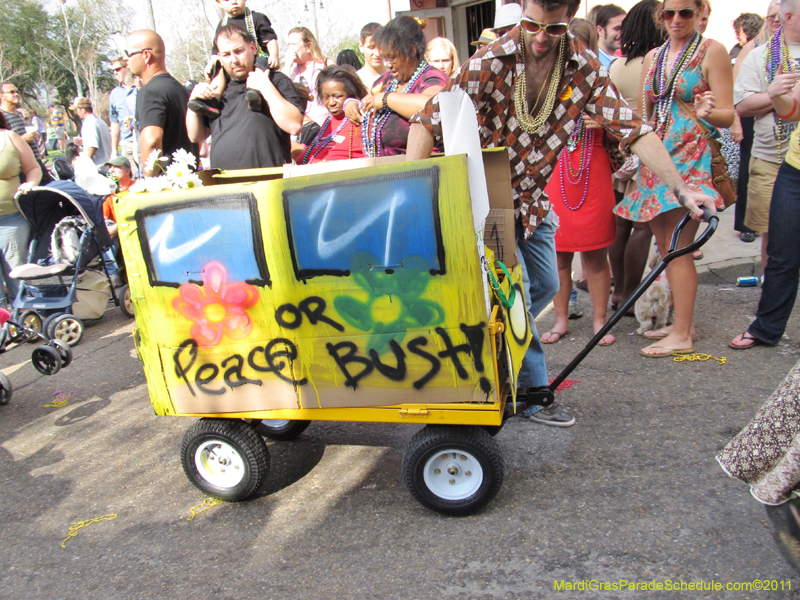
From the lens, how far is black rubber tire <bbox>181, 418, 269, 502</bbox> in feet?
8.58

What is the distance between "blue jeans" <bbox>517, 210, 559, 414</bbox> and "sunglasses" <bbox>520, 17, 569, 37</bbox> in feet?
2.75

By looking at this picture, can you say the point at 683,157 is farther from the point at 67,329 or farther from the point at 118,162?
the point at 118,162

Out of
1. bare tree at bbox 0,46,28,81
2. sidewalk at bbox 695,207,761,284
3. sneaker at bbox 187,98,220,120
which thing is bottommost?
sidewalk at bbox 695,207,761,284

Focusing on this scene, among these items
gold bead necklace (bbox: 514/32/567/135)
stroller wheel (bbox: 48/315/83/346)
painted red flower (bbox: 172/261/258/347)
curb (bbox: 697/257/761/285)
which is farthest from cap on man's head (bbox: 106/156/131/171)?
curb (bbox: 697/257/761/285)

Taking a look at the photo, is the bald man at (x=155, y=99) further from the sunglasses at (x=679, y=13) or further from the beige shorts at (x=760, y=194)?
the beige shorts at (x=760, y=194)

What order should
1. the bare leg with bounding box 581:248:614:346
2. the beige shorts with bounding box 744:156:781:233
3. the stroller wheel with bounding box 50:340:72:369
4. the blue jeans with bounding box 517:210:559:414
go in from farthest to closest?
the stroller wheel with bounding box 50:340:72:369 < the bare leg with bounding box 581:248:614:346 < the beige shorts with bounding box 744:156:781:233 < the blue jeans with bounding box 517:210:559:414

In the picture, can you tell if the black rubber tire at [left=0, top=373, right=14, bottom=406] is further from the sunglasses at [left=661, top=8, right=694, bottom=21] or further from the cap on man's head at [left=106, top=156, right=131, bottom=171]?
the sunglasses at [left=661, top=8, right=694, bottom=21]

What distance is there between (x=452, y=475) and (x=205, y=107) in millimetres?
2850

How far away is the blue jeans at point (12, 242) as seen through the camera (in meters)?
5.62

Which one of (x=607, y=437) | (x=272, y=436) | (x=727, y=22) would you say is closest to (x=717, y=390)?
(x=607, y=437)

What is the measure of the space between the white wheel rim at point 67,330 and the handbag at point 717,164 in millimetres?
4827

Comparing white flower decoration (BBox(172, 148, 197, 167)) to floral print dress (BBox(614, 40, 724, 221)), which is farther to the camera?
floral print dress (BBox(614, 40, 724, 221))

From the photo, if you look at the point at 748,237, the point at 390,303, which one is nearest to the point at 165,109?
the point at 390,303

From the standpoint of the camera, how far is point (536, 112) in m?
2.65
